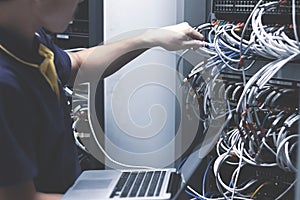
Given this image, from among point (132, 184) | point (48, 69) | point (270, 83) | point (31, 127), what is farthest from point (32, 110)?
point (270, 83)

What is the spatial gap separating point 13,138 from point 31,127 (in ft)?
0.21

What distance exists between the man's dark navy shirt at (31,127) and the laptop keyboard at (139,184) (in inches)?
5.3

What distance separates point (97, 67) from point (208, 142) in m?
0.38

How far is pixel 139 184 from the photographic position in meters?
0.86

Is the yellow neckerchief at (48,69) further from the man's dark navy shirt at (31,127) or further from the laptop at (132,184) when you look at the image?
the laptop at (132,184)

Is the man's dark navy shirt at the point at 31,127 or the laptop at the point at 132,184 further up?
the man's dark navy shirt at the point at 31,127

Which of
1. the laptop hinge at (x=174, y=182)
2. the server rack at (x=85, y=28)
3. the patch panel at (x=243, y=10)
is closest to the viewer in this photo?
the laptop hinge at (x=174, y=182)

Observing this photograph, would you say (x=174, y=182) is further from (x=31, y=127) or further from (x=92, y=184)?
(x=31, y=127)

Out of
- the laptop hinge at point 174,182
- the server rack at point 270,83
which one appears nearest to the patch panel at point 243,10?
the server rack at point 270,83

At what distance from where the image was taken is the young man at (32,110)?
0.71 m

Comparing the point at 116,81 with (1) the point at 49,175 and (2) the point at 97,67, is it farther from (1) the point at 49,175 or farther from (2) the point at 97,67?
(1) the point at 49,175

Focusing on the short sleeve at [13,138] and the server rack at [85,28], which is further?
the server rack at [85,28]

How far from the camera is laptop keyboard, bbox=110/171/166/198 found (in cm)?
79

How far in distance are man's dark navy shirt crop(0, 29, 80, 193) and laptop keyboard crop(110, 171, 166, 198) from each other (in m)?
0.13
